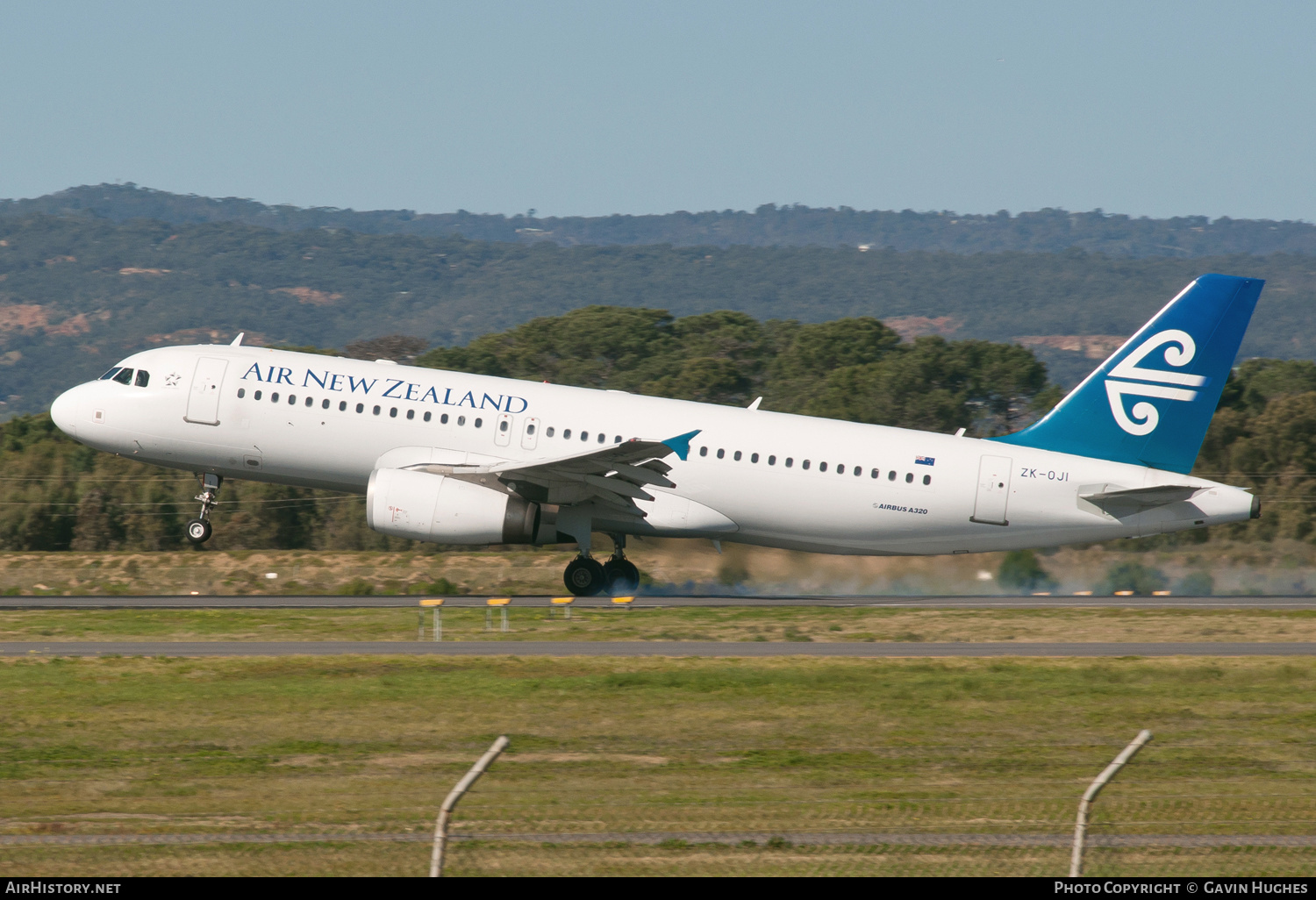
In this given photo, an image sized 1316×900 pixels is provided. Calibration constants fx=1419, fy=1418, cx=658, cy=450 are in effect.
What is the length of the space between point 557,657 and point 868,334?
64.2 meters

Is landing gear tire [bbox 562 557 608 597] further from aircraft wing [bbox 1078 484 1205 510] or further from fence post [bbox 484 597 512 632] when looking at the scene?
aircraft wing [bbox 1078 484 1205 510]

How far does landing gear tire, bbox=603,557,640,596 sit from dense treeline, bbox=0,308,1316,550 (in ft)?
52.6

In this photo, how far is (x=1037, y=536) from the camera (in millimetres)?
31281

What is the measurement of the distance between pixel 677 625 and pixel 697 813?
43.7ft

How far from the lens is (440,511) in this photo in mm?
29188

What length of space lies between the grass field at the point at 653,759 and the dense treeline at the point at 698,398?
75.5 feet

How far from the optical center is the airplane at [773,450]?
30.5 meters

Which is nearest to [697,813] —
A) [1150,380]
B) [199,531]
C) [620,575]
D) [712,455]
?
[712,455]

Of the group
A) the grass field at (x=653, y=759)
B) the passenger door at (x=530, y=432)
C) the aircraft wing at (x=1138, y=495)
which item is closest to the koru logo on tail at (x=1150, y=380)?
the aircraft wing at (x=1138, y=495)

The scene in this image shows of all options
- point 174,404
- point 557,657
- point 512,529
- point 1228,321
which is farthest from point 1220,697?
point 174,404

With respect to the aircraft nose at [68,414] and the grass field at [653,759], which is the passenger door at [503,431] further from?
the aircraft nose at [68,414]

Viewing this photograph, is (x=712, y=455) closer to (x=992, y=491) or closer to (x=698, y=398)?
(x=992, y=491)

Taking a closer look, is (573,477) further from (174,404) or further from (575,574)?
(174,404)

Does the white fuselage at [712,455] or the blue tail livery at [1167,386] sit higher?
the blue tail livery at [1167,386]
